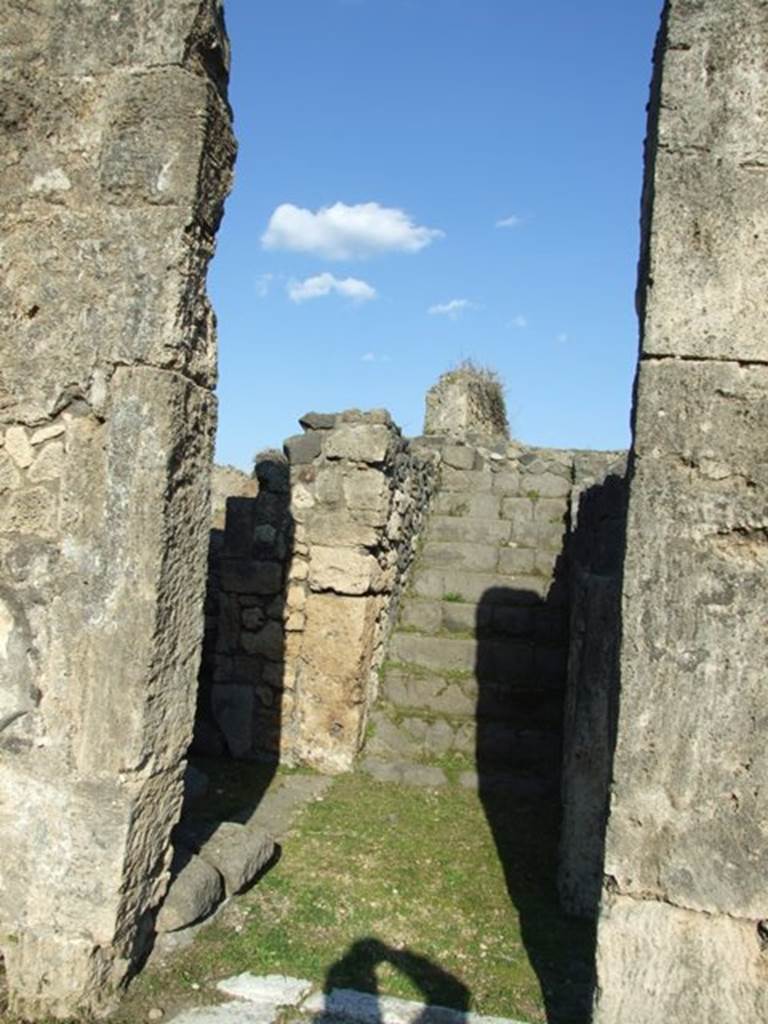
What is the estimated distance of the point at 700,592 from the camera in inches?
121

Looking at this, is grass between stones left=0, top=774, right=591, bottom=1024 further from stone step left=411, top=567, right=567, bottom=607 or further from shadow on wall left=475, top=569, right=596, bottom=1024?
stone step left=411, top=567, right=567, bottom=607

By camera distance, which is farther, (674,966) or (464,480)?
(464,480)

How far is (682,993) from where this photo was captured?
3018 mm

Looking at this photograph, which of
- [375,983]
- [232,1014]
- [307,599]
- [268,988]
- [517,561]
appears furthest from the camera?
[517,561]

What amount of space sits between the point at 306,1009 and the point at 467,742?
4034 millimetres

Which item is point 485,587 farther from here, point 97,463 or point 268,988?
point 97,463

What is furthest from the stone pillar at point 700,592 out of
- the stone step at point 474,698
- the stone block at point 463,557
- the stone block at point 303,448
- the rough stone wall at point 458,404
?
the rough stone wall at point 458,404

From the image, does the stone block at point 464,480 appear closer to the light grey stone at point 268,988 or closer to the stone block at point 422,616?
the stone block at point 422,616

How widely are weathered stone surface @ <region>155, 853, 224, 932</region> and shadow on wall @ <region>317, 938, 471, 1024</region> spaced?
0.67 meters

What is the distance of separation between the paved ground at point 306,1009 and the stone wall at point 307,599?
358cm

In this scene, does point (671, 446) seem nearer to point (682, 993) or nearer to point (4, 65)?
point (682, 993)

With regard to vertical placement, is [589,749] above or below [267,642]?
below

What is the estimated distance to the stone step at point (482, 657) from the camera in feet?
26.6

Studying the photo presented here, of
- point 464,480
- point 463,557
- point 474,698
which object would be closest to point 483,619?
point 474,698
